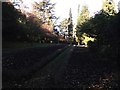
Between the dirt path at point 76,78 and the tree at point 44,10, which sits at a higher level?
the tree at point 44,10

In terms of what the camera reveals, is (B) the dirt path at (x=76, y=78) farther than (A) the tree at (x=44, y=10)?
No

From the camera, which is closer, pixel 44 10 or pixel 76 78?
pixel 76 78

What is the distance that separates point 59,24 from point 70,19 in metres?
13.4

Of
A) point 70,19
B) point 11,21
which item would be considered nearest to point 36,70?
point 11,21

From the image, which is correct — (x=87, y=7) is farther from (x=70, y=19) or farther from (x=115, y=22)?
(x=115, y=22)

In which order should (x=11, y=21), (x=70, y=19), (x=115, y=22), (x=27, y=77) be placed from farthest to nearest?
(x=70, y=19) → (x=11, y=21) → (x=115, y=22) → (x=27, y=77)

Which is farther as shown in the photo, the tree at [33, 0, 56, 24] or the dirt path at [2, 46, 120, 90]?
the tree at [33, 0, 56, 24]

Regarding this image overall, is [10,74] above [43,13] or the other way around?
the other way around

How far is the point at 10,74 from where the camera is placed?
13.1 metres

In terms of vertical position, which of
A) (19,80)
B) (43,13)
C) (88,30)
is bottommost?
(19,80)

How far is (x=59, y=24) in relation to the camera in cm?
11531

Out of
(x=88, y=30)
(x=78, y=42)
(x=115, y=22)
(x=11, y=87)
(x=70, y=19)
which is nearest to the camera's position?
(x=11, y=87)

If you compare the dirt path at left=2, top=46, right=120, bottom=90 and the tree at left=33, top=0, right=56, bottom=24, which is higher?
the tree at left=33, top=0, right=56, bottom=24

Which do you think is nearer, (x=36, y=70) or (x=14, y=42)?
(x=36, y=70)
